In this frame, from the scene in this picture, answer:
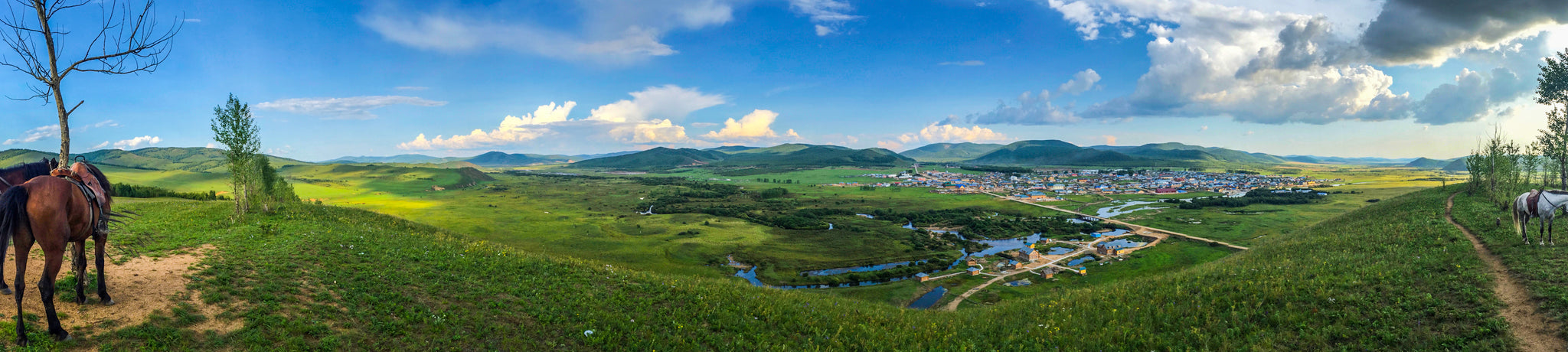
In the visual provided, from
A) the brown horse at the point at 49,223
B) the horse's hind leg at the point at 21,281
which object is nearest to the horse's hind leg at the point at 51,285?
the brown horse at the point at 49,223

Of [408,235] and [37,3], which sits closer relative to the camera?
[37,3]

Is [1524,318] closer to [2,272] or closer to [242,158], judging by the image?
[2,272]

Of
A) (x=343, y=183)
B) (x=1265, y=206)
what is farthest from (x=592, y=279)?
(x=343, y=183)

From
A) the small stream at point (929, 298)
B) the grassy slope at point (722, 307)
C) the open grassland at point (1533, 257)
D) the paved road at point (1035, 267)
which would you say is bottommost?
the small stream at point (929, 298)

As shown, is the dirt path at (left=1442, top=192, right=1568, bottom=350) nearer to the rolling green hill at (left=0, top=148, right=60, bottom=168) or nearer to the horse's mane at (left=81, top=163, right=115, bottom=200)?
the horse's mane at (left=81, top=163, right=115, bottom=200)

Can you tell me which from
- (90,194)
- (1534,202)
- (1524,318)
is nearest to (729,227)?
(90,194)

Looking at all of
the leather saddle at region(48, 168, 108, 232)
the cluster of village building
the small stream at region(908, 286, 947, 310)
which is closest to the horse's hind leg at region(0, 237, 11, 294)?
the leather saddle at region(48, 168, 108, 232)

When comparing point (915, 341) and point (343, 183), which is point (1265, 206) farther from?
point (343, 183)

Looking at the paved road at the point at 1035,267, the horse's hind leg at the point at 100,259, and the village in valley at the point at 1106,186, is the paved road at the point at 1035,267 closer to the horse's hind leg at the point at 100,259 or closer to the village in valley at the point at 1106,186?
the horse's hind leg at the point at 100,259
